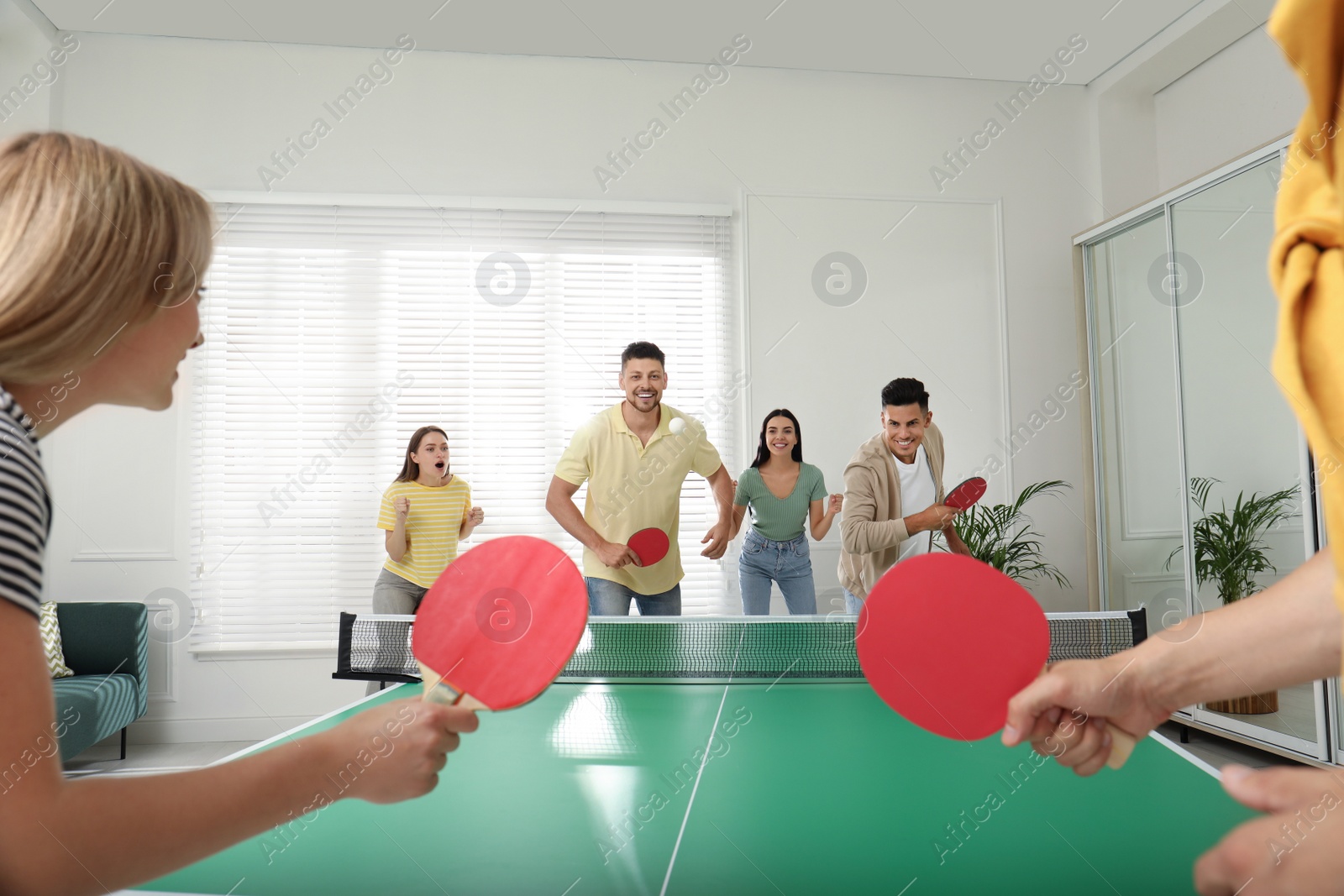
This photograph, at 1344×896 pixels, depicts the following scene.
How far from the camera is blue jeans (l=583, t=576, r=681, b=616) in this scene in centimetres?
416

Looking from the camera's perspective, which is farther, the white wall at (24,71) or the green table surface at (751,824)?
the white wall at (24,71)

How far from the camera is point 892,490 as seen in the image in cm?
427

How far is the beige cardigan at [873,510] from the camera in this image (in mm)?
4082

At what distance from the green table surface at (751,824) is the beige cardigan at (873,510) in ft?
6.90

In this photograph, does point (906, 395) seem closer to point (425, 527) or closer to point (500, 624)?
point (425, 527)

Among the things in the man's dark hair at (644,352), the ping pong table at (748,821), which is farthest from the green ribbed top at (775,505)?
the ping pong table at (748,821)

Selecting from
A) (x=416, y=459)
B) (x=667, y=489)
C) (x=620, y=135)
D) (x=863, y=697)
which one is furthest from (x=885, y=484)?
(x=620, y=135)

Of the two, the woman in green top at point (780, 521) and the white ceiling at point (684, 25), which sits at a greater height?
the white ceiling at point (684, 25)

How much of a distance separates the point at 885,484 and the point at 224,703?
443 centimetres

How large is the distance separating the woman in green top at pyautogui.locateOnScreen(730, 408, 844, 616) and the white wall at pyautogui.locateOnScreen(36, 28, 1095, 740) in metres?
Result: 0.92

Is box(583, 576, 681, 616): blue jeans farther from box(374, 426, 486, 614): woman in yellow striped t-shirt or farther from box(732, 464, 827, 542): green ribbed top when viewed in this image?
box(374, 426, 486, 614): woman in yellow striped t-shirt

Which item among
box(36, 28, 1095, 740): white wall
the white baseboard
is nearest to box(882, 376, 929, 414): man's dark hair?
box(36, 28, 1095, 740): white wall

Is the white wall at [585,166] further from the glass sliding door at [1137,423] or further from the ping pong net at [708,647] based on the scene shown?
the ping pong net at [708,647]

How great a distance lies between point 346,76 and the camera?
566 centimetres
